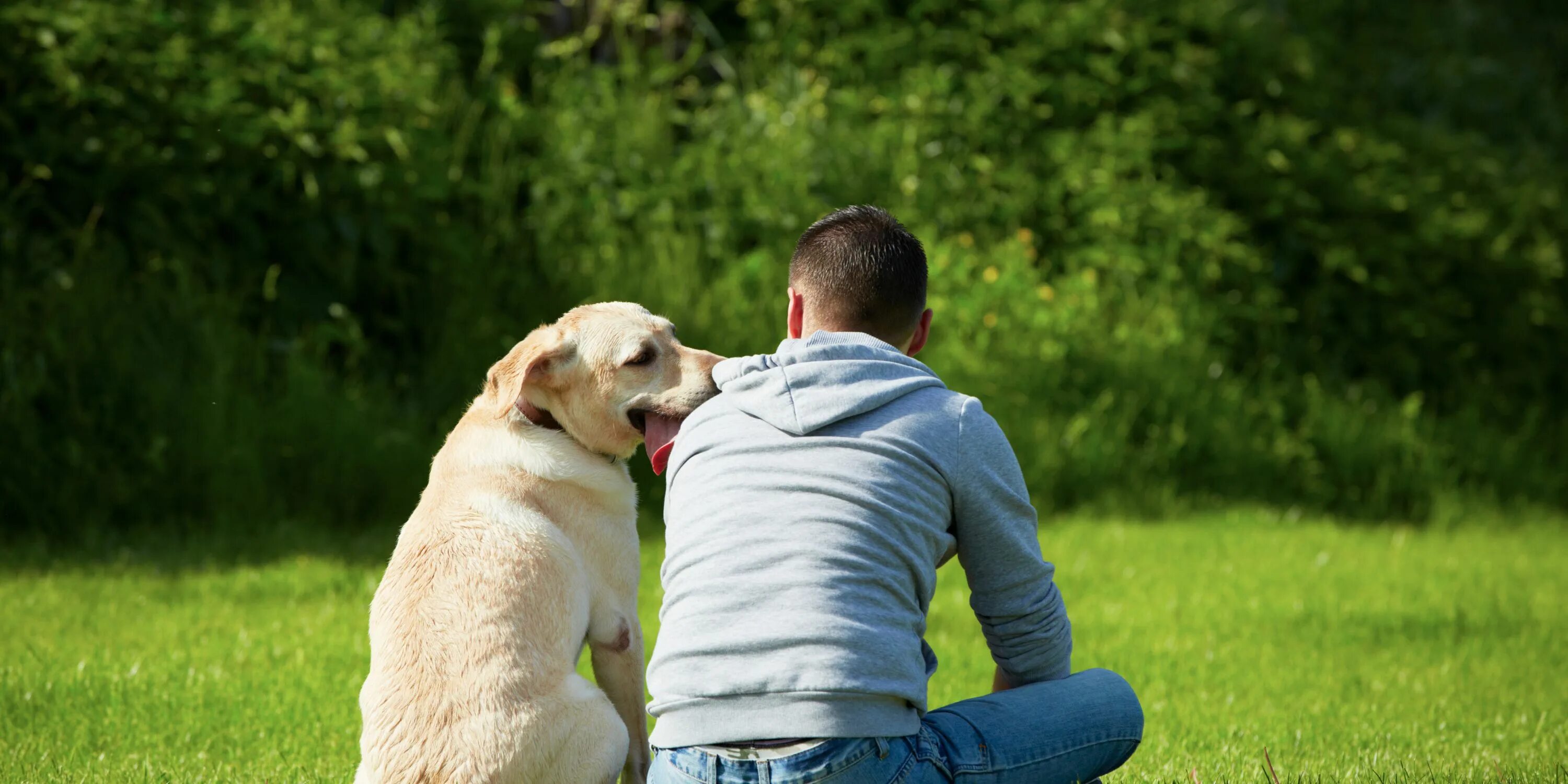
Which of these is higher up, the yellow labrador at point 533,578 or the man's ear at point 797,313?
the man's ear at point 797,313

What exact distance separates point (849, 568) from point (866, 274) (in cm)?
65

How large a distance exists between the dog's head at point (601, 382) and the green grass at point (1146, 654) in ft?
4.14

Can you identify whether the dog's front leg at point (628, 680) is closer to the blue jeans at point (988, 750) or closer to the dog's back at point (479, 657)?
the dog's back at point (479, 657)

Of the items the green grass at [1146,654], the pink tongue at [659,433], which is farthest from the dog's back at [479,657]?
the green grass at [1146,654]

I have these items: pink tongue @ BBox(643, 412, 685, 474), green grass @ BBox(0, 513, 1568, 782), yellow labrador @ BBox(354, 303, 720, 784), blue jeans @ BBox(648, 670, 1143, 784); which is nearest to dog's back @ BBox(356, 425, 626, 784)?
yellow labrador @ BBox(354, 303, 720, 784)

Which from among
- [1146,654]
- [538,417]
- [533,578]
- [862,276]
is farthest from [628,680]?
[1146,654]

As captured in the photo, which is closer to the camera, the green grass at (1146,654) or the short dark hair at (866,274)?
the short dark hair at (866,274)

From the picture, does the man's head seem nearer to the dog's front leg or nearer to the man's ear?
the man's ear

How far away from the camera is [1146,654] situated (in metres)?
5.39

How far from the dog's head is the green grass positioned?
49.7 inches

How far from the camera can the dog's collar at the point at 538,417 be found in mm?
3400

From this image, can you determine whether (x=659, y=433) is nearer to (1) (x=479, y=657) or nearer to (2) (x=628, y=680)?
(2) (x=628, y=680)

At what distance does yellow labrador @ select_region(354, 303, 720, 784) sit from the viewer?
2.71m

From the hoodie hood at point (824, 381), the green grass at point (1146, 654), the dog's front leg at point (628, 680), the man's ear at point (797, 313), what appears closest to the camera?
the hoodie hood at point (824, 381)
